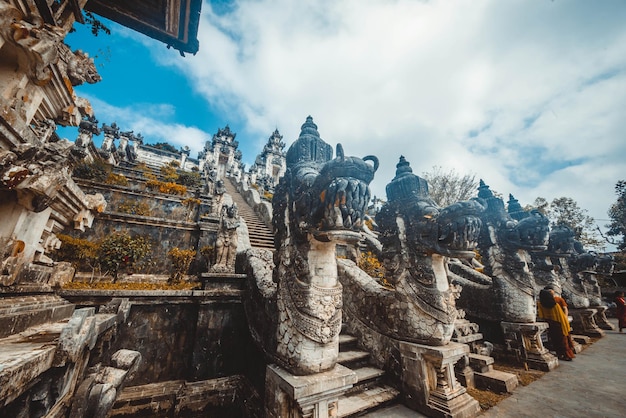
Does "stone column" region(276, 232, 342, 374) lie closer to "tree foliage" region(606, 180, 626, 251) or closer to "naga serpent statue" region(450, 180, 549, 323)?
"naga serpent statue" region(450, 180, 549, 323)

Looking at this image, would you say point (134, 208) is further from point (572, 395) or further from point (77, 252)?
point (572, 395)

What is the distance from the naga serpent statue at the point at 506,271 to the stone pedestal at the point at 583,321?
17.3 ft

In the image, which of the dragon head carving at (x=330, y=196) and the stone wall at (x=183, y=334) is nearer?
the dragon head carving at (x=330, y=196)

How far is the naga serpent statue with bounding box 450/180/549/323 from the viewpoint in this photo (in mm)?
5805

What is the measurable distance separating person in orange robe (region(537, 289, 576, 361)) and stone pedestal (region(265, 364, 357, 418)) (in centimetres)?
680

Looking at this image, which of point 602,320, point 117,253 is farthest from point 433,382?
point 602,320

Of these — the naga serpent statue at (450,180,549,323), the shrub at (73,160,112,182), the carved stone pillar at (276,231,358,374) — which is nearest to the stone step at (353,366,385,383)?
the carved stone pillar at (276,231,358,374)

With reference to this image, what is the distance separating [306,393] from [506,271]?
6169mm

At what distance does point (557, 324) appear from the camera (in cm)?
617

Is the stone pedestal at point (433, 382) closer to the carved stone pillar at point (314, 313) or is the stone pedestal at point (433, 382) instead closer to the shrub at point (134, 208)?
the carved stone pillar at point (314, 313)

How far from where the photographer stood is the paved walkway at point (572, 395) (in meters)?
3.56

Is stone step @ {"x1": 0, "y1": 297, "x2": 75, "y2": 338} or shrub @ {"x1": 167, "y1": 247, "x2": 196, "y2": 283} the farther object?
shrub @ {"x1": 167, "y1": 247, "x2": 196, "y2": 283}

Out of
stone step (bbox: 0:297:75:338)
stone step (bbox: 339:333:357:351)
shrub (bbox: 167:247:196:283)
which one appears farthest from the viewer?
shrub (bbox: 167:247:196:283)

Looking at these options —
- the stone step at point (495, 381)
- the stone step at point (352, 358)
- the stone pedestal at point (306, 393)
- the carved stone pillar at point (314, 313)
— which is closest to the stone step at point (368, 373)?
the stone step at point (352, 358)
